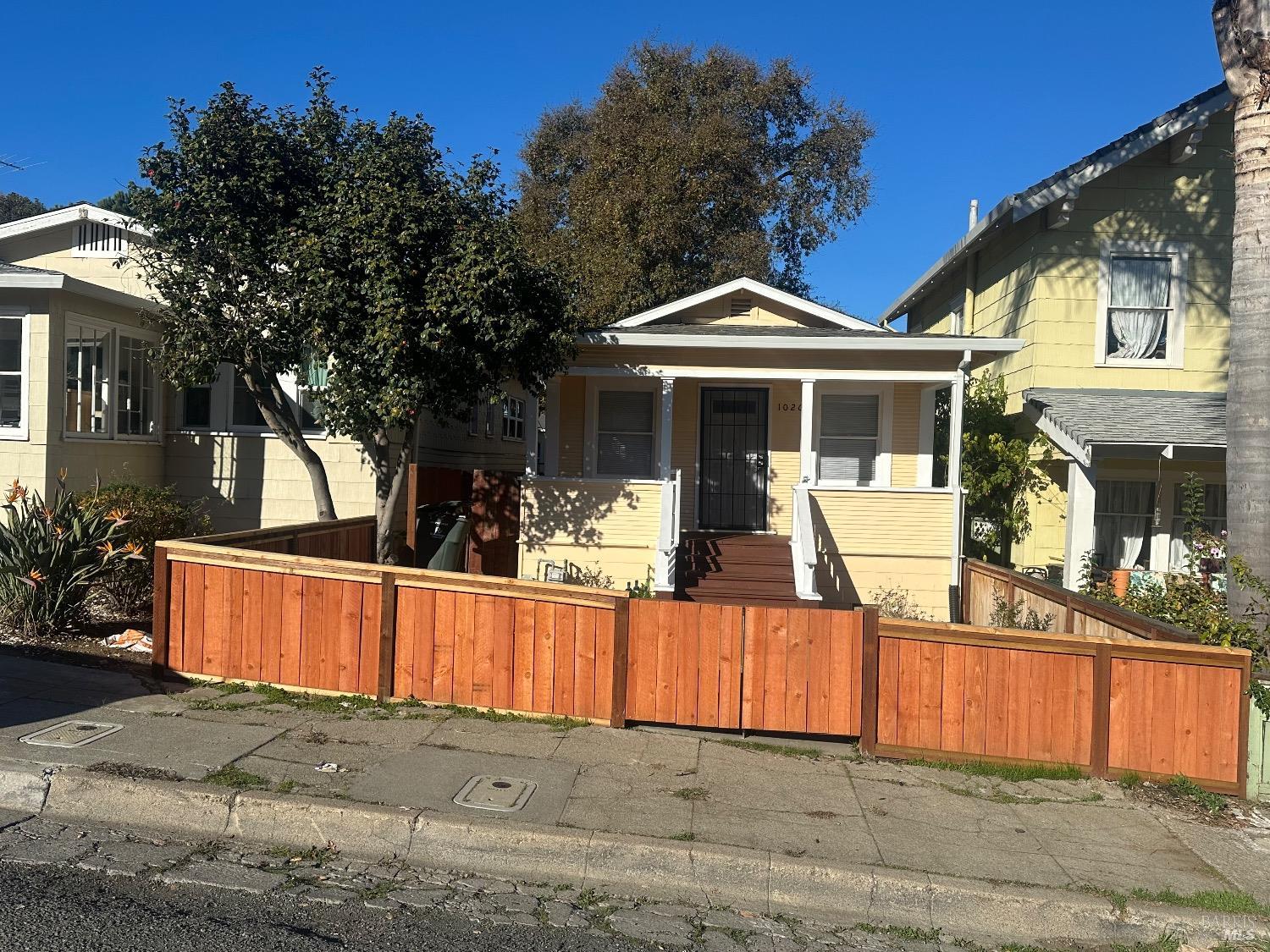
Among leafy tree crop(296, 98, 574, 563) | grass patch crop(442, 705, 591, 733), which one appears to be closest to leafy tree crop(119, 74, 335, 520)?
leafy tree crop(296, 98, 574, 563)

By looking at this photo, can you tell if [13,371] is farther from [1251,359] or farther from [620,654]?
[1251,359]

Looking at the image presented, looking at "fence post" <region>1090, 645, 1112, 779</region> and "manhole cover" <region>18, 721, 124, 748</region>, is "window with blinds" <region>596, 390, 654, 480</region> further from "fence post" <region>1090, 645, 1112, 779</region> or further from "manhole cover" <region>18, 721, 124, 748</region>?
"manhole cover" <region>18, 721, 124, 748</region>

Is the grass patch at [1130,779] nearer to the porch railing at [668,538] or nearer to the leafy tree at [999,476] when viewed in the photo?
the porch railing at [668,538]

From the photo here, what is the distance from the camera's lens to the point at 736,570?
12.1 m

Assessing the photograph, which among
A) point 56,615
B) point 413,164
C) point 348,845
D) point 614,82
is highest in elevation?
point 614,82

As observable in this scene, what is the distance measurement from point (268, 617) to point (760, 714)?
4.13m

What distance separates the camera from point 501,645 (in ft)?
25.5

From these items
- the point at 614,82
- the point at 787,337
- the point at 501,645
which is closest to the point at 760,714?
the point at 501,645

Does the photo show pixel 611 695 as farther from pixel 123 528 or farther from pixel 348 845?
pixel 123 528

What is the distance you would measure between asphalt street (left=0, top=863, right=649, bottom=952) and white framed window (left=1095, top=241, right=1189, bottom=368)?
38.7 ft

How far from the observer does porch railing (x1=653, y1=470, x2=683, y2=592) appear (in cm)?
1086

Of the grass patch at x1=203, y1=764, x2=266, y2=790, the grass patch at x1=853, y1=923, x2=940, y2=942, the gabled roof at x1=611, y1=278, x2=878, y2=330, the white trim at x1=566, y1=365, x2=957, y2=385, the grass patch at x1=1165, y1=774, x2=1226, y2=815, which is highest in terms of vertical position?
the gabled roof at x1=611, y1=278, x2=878, y2=330

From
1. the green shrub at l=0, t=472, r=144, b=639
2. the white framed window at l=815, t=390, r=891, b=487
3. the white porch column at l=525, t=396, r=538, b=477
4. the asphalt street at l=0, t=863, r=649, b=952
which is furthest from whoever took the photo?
the white framed window at l=815, t=390, r=891, b=487

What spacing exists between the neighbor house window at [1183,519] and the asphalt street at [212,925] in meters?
11.5
